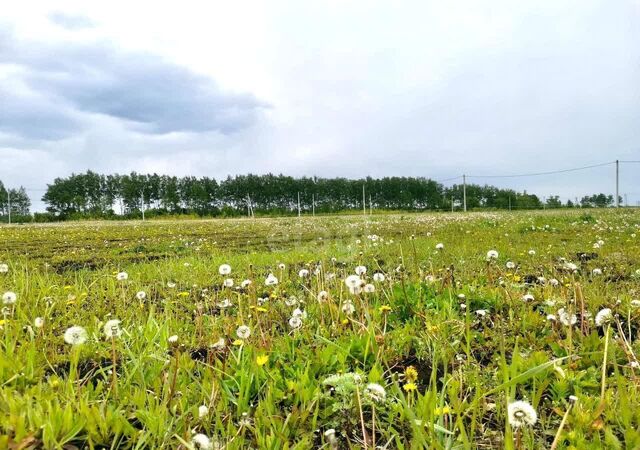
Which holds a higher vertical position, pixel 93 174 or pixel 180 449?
pixel 93 174

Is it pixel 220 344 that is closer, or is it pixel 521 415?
pixel 521 415

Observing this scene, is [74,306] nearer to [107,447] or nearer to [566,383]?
[107,447]

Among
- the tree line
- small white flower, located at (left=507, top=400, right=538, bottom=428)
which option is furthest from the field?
the tree line

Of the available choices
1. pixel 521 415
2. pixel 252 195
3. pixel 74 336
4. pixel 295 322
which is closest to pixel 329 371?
pixel 295 322

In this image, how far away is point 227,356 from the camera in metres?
2.35

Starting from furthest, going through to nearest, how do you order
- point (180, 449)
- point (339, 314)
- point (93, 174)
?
point (93, 174) < point (339, 314) < point (180, 449)

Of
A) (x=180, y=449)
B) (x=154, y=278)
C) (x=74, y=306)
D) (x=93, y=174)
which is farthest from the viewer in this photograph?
(x=93, y=174)

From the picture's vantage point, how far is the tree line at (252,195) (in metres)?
86.9

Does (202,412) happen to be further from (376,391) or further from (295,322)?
(295,322)

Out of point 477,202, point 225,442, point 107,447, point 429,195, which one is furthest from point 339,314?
point 429,195

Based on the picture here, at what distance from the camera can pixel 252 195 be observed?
330ft

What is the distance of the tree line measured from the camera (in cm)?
8688

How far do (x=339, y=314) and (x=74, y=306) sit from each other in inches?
99.5

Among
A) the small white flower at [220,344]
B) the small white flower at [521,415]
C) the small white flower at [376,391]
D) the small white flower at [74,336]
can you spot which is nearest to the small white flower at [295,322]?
the small white flower at [220,344]
